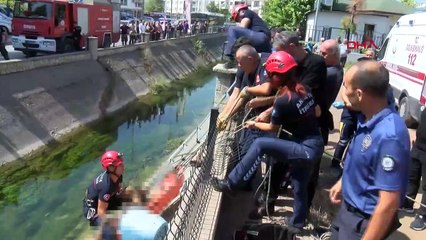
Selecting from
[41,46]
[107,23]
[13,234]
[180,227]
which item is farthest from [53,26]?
[180,227]

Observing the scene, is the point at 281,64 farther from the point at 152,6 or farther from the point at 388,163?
the point at 152,6

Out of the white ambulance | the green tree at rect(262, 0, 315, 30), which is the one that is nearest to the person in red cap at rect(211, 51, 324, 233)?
the white ambulance

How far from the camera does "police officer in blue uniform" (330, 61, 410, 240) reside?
228cm

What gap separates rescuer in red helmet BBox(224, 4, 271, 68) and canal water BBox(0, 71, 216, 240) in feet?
7.13

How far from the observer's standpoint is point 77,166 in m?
13.6

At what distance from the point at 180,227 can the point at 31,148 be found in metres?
12.0

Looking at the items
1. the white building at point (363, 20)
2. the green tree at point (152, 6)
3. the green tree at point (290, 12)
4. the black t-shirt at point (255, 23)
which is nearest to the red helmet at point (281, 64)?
the black t-shirt at point (255, 23)

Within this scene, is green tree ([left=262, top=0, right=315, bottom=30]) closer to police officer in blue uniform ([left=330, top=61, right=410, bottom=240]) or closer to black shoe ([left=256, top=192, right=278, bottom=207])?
black shoe ([left=256, top=192, right=278, bottom=207])

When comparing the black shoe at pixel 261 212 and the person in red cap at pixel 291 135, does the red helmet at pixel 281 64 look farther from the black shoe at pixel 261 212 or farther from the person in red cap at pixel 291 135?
the black shoe at pixel 261 212

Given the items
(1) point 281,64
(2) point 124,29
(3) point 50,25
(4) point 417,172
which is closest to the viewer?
(1) point 281,64

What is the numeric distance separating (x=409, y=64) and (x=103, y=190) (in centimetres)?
771

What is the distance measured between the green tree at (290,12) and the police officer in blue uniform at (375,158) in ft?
122

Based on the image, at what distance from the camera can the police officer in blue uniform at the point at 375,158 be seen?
2.28 m

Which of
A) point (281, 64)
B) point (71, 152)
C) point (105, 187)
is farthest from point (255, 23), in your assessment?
point (71, 152)
